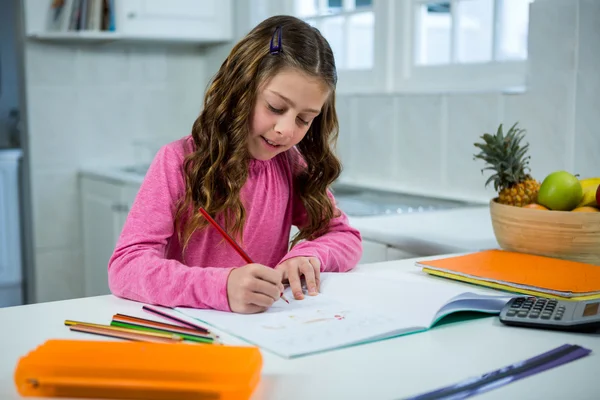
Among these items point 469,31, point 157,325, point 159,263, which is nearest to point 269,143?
point 159,263

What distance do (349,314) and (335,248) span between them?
38cm

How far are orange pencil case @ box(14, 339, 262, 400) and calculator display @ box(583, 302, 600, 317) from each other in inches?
18.1

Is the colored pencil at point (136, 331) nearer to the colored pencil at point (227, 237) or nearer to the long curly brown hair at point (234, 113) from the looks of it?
the colored pencil at point (227, 237)

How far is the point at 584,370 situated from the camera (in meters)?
0.77

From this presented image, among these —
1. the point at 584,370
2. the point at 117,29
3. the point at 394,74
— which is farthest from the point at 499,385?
the point at 117,29

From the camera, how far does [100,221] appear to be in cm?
298

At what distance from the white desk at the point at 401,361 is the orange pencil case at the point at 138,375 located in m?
0.03

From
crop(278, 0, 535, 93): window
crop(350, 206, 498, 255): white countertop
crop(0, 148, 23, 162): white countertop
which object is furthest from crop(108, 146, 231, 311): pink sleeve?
crop(0, 148, 23, 162): white countertop

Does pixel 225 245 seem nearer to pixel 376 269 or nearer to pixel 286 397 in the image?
pixel 376 269

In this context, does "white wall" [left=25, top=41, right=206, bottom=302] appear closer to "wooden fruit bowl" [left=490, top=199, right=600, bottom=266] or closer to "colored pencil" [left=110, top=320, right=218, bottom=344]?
"wooden fruit bowl" [left=490, top=199, right=600, bottom=266]

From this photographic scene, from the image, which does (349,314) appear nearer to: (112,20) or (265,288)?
(265,288)

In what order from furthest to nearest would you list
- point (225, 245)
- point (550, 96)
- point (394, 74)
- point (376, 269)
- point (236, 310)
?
point (394, 74)
point (550, 96)
point (225, 245)
point (376, 269)
point (236, 310)

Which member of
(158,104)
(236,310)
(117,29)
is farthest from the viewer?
(158,104)

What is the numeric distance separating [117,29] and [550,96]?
1.84 metres
